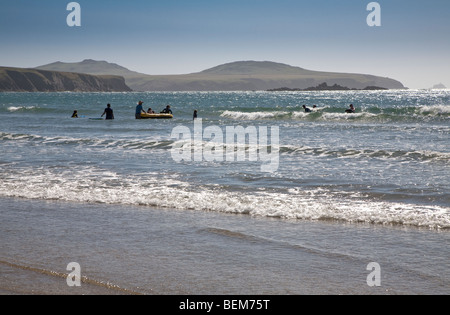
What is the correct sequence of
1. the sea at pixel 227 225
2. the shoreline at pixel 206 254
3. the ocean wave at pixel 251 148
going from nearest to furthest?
the shoreline at pixel 206 254
the sea at pixel 227 225
the ocean wave at pixel 251 148

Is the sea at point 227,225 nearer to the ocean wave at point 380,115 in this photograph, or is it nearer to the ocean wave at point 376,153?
the ocean wave at point 376,153

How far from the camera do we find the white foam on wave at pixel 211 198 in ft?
28.1

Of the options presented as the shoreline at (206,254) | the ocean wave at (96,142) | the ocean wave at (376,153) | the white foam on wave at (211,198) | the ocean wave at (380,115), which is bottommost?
the shoreline at (206,254)

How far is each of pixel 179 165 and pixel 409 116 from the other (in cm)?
3348

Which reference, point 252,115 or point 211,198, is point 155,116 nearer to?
point 252,115

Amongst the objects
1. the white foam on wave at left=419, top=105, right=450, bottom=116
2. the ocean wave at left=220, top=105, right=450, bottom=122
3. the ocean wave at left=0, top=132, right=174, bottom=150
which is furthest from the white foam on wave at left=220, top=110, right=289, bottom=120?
the ocean wave at left=0, top=132, right=174, bottom=150

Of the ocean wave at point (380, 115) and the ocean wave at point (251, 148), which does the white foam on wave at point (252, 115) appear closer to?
the ocean wave at point (380, 115)

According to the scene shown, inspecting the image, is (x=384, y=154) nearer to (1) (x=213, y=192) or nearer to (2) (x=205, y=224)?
(1) (x=213, y=192)

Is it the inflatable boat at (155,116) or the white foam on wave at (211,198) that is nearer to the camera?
the white foam on wave at (211,198)

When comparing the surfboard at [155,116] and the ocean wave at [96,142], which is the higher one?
the surfboard at [155,116]

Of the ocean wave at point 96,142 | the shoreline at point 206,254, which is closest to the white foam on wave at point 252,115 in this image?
the ocean wave at point 96,142

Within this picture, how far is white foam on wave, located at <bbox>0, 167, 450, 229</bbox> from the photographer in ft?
28.1

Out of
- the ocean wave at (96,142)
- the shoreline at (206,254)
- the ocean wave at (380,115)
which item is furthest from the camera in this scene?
the ocean wave at (380,115)

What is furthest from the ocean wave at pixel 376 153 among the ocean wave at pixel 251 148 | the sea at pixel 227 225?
the sea at pixel 227 225
